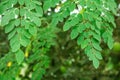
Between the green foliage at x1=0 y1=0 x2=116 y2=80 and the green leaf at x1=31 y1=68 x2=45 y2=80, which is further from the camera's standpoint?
the green leaf at x1=31 y1=68 x2=45 y2=80

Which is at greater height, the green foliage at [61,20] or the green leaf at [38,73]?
the green foliage at [61,20]

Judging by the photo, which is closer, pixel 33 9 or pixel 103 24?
pixel 33 9

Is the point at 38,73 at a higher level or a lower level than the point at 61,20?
lower

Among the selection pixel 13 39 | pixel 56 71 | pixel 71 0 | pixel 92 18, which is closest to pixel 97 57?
pixel 92 18

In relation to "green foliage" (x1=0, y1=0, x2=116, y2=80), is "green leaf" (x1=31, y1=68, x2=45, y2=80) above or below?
below

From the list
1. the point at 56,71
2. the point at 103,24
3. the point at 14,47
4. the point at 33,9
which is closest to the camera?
the point at 14,47

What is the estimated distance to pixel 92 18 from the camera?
1.82 meters

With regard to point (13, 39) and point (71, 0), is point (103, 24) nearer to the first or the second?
point (71, 0)

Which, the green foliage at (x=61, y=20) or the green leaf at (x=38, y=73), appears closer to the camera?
the green foliage at (x=61, y=20)

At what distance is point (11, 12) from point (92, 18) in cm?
45

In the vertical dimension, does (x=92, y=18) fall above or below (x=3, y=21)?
below

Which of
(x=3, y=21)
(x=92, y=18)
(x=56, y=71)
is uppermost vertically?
(x=3, y=21)

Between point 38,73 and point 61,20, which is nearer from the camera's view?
point 61,20

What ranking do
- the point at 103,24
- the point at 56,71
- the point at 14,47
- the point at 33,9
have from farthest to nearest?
the point at 56,71 → the point at 103,24 → the point at 33,9 → the point at 14,47
